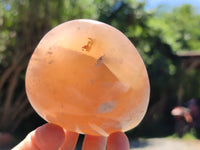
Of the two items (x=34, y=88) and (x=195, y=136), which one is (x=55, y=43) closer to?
(x=34, y=88)

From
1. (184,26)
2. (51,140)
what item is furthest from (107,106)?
(184,26)

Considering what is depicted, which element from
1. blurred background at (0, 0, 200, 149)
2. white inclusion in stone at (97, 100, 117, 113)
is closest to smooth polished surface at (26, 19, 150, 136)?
white inclusion in stone at (97, 100, 117, 113)

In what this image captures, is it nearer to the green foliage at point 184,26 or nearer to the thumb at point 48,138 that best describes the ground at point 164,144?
the thumb at point 48,138

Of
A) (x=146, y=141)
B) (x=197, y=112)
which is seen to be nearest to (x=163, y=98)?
(x=197, y=112)


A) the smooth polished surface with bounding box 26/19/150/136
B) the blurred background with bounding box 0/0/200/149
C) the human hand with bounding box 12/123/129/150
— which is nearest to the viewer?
the smooth polished surface with bounding box 26/19/150/136

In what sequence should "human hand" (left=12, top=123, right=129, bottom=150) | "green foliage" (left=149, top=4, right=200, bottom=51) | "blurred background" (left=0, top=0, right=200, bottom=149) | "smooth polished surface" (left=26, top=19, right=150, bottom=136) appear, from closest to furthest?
"smooth polished surface" (left=26, top=19, right=150, bottom=136) < "human hand" (left=12, top=123, right=129, bottom=150) < "blurred background" (left=0, top=0, right=200, bottom=149) < "green foliage" (left=149, top=4, right=200, bottom=51)

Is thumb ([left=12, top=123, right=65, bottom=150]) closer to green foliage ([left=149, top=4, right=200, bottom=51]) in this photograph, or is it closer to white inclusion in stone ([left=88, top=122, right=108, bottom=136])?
white inclusion in stone ([left=88, top=122, right=108, bottom=136])

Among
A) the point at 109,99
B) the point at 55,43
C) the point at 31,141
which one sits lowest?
the point at 31,141
